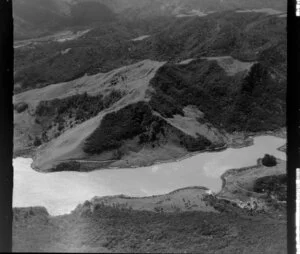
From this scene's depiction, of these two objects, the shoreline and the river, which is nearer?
the river

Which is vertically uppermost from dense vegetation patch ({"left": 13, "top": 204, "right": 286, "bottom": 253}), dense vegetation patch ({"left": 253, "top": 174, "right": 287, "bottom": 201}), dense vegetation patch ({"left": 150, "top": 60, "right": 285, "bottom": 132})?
dense vegetation patch ({"left": 150, "top": 60, "right": 285, "bottom": 132})

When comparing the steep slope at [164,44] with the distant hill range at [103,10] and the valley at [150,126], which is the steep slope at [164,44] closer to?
the valley at [150,126]

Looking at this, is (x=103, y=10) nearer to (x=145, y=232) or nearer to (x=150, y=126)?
(x=150, y=126)

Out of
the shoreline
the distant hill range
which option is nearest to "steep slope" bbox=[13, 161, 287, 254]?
the shoreline

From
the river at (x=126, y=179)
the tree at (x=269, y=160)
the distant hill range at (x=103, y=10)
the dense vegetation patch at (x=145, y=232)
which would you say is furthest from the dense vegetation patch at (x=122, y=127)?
the tree at (x=269, y=160)

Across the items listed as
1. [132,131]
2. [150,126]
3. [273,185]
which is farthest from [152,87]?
[273,185]

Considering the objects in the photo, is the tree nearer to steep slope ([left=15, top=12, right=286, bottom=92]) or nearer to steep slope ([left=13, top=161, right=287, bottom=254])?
steep slope ([left=13, top=161, right=287, bottom=254])

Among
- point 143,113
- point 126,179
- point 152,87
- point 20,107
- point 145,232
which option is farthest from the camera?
point 152,87

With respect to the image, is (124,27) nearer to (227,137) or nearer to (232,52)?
(232,52)
